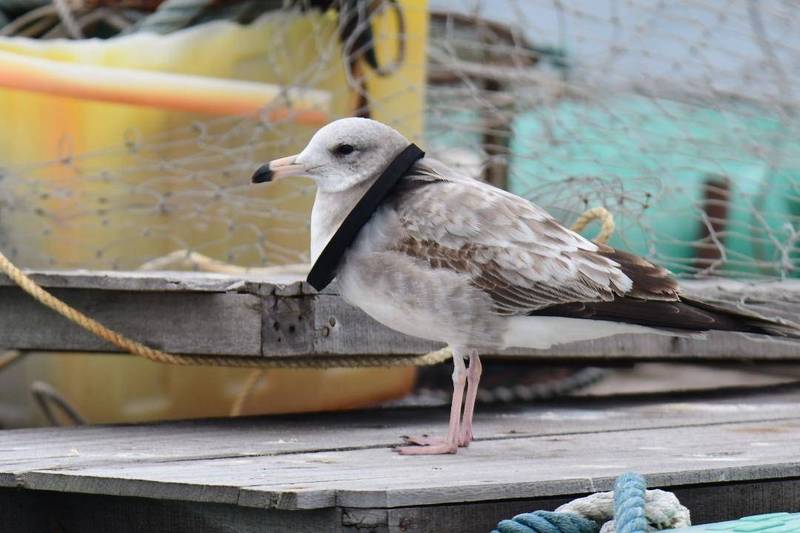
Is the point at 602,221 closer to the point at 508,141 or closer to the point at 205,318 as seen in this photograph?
the point at 205,318

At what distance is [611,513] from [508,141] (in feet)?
12.0

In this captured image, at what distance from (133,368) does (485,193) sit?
90.9 inches

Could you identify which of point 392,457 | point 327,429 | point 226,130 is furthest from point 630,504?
point 226,130

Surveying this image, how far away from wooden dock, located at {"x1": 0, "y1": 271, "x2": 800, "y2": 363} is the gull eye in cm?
49

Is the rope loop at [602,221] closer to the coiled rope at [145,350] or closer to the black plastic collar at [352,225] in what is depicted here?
the coiled rope at [145,350]

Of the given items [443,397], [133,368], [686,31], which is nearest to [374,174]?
[133,368]

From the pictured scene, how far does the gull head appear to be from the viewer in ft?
9.18

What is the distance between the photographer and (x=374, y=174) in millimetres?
2830

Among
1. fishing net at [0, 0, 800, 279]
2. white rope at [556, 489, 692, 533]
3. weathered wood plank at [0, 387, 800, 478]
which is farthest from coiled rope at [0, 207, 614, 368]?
white rope at [556, 489, 692, 533]

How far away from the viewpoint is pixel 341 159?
9.23 ft

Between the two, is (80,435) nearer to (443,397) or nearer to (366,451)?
(366,451)

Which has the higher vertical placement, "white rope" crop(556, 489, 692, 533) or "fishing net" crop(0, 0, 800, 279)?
"fishing net" crop(0, 0, 800, 279)

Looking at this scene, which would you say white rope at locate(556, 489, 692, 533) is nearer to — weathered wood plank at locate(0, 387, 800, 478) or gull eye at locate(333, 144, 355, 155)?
weathered wood plank at locate(0, 387, 800, 478)

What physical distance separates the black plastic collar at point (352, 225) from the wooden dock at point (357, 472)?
0.38 metres
